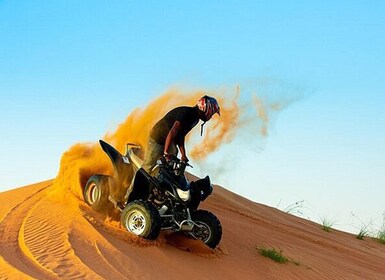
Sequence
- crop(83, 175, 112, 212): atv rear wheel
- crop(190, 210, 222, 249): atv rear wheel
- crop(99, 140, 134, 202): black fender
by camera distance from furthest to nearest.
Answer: crop(83, 175, 112, 212): atv rear wheel
crop(99, 140, 134, 202): black fender
crop(190, 210, 222, 249): atv rear wheel

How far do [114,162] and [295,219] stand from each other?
10288 millimetres

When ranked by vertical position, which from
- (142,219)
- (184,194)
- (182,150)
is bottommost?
(142,219)

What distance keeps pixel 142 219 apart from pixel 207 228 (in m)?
1.21

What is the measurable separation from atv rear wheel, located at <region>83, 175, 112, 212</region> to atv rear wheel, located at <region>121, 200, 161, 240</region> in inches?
46.8

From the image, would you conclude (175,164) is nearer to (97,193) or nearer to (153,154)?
(153,154)

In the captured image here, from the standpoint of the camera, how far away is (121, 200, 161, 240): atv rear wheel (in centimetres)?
841

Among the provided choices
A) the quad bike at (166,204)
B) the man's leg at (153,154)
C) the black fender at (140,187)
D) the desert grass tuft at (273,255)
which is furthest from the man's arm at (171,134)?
the desert grass tuft at (273,255)

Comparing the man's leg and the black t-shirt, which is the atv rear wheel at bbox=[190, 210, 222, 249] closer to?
the man's leg

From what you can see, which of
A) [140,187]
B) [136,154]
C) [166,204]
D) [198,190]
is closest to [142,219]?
[166,204]

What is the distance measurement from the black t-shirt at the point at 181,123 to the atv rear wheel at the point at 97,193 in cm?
144

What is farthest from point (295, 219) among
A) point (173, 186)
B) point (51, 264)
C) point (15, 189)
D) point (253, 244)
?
point (51, 264)

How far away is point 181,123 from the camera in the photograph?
891 cm

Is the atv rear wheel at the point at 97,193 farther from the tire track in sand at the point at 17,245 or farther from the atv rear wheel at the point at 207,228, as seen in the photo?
the atv rear wheel at the point at 207,228

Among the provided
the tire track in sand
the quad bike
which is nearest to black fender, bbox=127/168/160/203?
the quad bike
